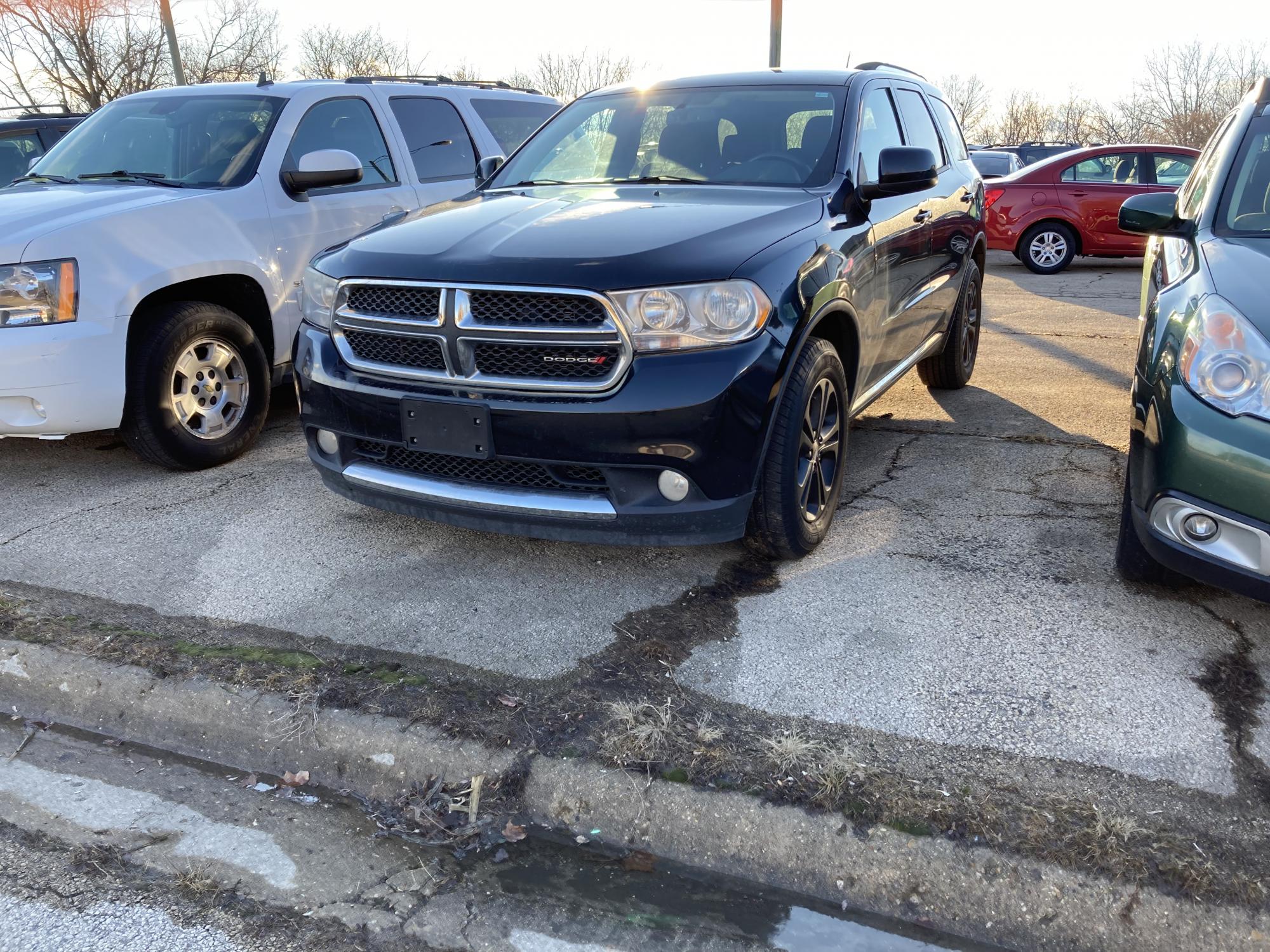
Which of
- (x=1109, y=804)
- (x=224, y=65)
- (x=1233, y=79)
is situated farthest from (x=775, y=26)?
(x=1233, y=79)

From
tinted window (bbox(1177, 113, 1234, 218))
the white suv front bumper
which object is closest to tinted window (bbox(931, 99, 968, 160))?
tinted window (bbox(1177, 113, 1234, 218))

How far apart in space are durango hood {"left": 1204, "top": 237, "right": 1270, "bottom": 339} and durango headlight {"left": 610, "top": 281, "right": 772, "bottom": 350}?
56.0 inches

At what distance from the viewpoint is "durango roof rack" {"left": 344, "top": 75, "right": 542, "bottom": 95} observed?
20.5ft

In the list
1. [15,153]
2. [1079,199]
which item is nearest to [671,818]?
[15,153]

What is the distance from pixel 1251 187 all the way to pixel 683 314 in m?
2.30

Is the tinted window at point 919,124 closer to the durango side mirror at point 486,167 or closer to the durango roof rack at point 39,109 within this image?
the durango side mirror at point 486,167

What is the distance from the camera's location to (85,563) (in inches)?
153

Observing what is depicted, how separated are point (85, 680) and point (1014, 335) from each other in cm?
724

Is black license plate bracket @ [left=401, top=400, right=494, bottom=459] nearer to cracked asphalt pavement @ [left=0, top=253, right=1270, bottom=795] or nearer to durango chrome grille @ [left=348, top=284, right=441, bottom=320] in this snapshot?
durango chrome grille @ [left=348, top=284, right=441, bottom=320]

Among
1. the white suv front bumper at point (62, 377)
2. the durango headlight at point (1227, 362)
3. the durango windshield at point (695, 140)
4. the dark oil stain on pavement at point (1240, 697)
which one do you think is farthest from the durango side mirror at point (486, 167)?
the dark oil stain on pavement at point (1240, 697)

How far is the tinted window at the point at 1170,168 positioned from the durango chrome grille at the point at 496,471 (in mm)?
12123

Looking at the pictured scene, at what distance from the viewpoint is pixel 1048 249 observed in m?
13.1

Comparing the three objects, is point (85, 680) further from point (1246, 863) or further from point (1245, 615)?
point (1245, 615)

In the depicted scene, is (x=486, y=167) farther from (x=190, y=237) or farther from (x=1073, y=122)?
(x=1073, y=122)
